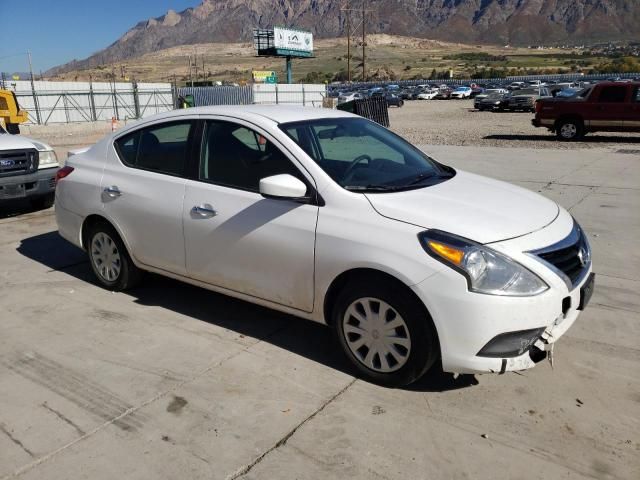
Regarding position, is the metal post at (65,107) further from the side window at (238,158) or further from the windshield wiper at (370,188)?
the windshield wiper at (370,188)

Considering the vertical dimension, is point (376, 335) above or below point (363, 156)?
below

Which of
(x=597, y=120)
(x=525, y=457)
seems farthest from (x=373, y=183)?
(x=597, y=120)

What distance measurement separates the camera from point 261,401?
3.46 m

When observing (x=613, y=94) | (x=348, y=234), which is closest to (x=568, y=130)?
(x=613, y=94)

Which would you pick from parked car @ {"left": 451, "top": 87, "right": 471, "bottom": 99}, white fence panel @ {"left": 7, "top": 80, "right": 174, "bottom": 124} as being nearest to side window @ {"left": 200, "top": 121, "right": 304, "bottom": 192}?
white fence panel @ {"left": 7, "top": 80, "right": 174, "bottom": 124}

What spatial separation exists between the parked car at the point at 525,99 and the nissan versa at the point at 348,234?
32.4 m

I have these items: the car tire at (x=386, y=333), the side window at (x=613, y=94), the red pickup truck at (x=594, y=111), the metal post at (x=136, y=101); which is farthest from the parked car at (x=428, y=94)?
the car tire at (x=386, y=333)

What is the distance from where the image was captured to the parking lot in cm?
290

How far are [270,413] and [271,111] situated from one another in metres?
2.22

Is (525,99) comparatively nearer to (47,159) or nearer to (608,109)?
(608,109)

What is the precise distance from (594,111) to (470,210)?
52.9 feet

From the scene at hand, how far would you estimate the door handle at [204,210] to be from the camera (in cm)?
417

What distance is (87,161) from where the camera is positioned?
17.3ft

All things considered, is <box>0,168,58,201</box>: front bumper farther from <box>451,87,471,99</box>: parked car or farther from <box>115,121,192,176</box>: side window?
<box>451,87,471,99</box>: parked car
